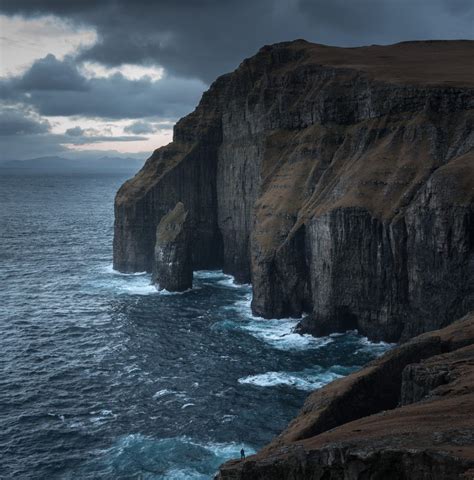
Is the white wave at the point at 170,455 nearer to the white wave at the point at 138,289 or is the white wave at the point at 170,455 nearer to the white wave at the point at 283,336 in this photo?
the white wave at the point at 283,336

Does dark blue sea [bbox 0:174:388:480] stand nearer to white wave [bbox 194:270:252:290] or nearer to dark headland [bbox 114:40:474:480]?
white wave [bbox 194:270:252:290]

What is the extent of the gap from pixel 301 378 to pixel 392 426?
127ft

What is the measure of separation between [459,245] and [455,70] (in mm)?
50091

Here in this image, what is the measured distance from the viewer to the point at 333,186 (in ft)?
350

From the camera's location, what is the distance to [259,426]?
6706 cm

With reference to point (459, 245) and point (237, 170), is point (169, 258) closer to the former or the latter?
point (237, 170)

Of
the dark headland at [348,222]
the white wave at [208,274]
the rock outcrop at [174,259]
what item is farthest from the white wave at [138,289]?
the white wave at [208,274]

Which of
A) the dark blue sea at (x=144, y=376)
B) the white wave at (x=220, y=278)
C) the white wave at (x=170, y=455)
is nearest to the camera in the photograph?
the white wave at (x=170, y=455)

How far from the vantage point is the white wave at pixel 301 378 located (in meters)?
77.4

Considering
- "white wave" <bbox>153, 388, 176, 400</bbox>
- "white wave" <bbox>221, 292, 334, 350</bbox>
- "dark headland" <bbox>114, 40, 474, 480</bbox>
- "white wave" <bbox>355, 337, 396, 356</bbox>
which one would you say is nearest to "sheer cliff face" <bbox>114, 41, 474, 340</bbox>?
"dark headland" <bbox>114, 40, 474, 480</bbox>

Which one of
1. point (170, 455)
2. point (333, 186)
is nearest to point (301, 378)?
point (170, 455)

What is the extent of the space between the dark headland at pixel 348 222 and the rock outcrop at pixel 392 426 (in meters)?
0.12

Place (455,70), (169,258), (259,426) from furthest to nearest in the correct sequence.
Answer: (169,258) < (455,70) < (259,426)

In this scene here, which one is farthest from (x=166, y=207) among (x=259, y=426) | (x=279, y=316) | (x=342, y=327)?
(x=259, y=426)
